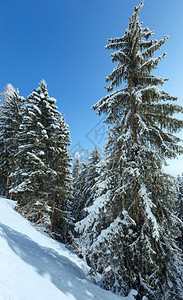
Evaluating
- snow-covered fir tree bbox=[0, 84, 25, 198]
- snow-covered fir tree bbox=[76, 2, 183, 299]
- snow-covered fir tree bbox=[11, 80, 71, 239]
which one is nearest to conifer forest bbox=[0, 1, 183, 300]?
snow-covered fir tree bbox=[76, 2, 183, 299]

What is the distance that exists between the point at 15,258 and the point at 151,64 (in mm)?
8032

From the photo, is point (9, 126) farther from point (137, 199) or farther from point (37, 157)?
point (137, 199)

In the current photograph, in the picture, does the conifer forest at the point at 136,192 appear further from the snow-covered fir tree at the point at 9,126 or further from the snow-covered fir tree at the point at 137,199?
the snow-covered fir tree at the point at 9,126

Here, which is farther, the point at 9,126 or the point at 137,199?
the point at 9,126

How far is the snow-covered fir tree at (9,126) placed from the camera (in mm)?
16861

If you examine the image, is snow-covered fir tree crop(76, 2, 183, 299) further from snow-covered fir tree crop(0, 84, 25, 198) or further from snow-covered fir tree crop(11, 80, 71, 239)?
snow-covered fir tree crop(0, 84, 25, 198)

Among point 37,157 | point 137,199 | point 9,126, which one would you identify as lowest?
point 137,199

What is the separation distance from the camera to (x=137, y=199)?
557cm

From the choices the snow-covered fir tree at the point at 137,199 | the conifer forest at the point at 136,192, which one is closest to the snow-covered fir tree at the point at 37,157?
the conifer forest at the point at 136,192

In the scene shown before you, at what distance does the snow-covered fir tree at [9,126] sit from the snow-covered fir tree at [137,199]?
13232mm

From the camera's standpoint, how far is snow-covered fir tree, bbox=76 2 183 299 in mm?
5044

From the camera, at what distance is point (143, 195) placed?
496 centimetres

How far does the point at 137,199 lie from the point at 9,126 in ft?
53.8

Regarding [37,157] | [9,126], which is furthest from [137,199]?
[9,126]
